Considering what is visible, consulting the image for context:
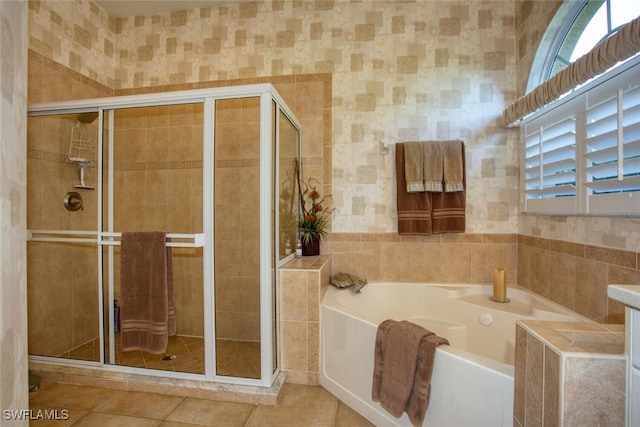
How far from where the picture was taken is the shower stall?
5.79ft

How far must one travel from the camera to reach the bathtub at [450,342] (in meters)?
1.17

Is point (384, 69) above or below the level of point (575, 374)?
above

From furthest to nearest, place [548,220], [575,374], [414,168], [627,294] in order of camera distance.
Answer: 1. [414,168]
2. [548,220]
3. [575,374]
4. [627,294]

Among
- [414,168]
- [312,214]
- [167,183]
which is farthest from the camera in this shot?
[312,214]

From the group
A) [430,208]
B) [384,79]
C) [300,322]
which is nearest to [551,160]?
[430,208]

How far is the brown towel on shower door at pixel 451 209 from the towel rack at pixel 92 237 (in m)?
1.75

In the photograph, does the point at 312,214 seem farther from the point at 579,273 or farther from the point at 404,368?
the point at 579,273

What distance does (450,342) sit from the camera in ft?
6.43

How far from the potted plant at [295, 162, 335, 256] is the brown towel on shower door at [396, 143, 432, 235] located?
57 centimetres

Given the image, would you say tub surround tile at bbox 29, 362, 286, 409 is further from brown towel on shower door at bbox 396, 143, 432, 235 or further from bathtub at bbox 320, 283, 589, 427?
brown towel on shower door at bbox 396, 143, 432, 235

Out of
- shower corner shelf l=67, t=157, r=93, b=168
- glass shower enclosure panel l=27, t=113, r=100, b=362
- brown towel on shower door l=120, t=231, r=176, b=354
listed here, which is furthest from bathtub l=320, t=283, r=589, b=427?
shower corner shelf l=67, t=157, r=93, b=168

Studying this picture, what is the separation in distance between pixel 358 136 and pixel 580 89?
140 centimetres

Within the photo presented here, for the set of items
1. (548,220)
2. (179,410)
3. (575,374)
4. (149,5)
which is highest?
(149,5)

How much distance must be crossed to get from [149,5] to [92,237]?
2204 millimetres
